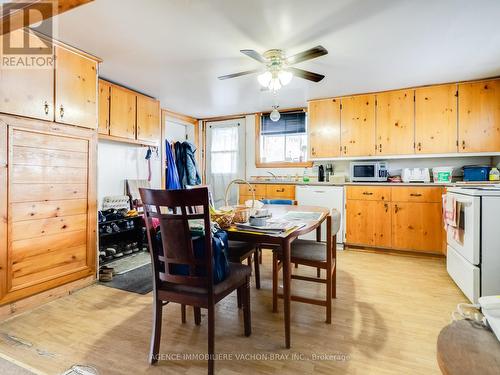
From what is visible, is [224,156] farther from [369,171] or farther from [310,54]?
[310,54]

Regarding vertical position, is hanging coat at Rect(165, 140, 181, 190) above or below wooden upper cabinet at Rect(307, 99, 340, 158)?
below

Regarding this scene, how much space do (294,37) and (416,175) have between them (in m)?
2.69

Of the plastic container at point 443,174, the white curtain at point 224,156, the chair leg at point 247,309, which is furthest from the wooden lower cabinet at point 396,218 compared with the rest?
the chair leg at point 247,309

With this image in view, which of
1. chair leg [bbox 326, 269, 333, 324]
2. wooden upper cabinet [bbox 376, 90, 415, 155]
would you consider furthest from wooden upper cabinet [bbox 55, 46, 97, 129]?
wooden upper cabinet [bbox 376, 90, 415, 155]

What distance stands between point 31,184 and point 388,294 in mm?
3251

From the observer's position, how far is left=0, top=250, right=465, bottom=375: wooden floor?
5.06ft

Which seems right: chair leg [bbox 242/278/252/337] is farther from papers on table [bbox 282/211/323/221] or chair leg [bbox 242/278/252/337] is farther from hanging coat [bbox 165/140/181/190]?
hanging coat [bbox 165/140/181/190]

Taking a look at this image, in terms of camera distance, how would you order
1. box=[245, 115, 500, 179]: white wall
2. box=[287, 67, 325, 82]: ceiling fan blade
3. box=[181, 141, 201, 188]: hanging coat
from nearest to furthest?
1. box=[287, 67, 325, 82]: ceiling fan blade
2. box=[245, 115, 500, 179]: white wall
3. box=[181, 141, 201, 188]: hanging coat

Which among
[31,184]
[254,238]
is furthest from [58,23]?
[254,238]

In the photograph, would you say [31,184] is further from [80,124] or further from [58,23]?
[58,23]

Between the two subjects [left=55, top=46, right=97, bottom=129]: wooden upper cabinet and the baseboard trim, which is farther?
[left=55, top=46, right=97, bottom=129]: wooden upper cabinet

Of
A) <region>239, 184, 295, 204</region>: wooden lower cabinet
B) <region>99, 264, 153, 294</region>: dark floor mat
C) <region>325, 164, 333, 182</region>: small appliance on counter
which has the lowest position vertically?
<region>99, 264, 153, 294</region>: dark floor mat

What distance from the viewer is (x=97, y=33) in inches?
92.4

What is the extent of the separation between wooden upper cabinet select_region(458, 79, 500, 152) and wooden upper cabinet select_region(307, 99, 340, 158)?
5.11 feet
